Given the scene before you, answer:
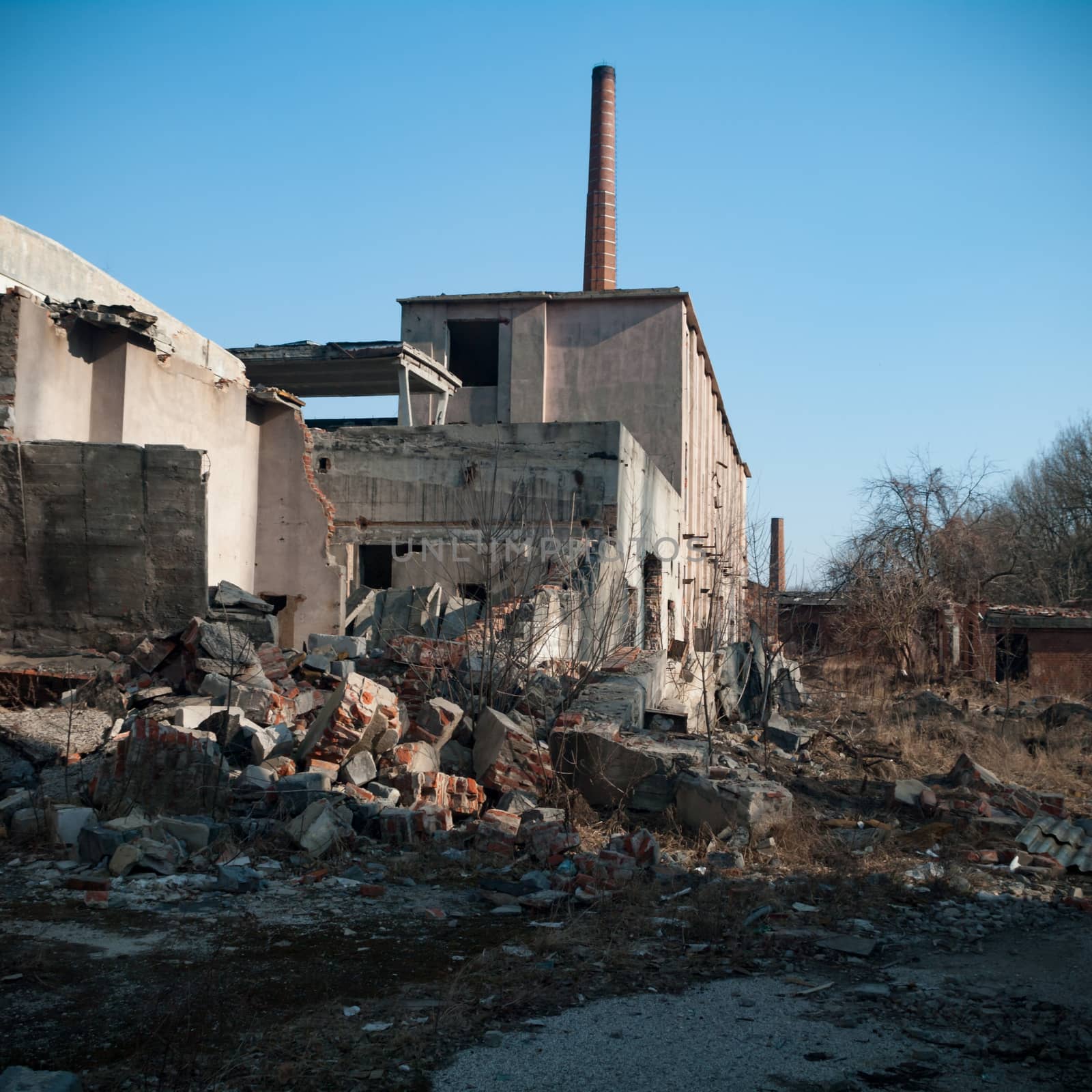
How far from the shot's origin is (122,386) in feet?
35.3

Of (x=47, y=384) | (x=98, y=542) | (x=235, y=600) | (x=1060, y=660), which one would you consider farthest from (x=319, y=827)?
(x=1060, y=660)

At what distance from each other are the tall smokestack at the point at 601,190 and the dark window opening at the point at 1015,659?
1237cm

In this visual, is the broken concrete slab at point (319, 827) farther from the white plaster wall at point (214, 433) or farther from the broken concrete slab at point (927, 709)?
the broken concrete slab at point (927, 709)

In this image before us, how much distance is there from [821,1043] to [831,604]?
64.1ft

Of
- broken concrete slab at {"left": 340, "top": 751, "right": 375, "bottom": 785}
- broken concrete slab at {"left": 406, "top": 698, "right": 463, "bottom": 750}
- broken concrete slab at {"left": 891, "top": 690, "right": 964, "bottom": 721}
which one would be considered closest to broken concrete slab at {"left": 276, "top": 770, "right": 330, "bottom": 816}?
broken concrete slab at {"left": 340, "top": 751, "right": 375, "bottom": 785}

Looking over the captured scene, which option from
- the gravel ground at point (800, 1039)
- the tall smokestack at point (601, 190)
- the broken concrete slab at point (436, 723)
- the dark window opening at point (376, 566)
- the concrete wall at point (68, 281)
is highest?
the tall smokestack at point (601, 190)

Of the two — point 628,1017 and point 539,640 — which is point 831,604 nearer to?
point 539,640

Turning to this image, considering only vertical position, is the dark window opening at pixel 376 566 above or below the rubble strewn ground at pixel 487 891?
above

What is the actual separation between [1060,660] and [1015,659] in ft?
4.23

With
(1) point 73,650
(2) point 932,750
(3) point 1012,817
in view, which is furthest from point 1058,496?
(1) point 73,650

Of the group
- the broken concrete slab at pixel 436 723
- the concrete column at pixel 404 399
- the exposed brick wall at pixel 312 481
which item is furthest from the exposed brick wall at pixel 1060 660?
the broken concrete slab at pixel 436 723

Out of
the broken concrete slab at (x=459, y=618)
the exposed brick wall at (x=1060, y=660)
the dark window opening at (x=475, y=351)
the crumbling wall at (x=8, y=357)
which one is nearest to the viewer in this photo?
the crumbling wall at (x=8, y=357)

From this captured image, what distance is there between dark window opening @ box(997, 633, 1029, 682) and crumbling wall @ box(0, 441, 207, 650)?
1675 cm

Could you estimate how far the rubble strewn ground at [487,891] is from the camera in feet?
11.1
